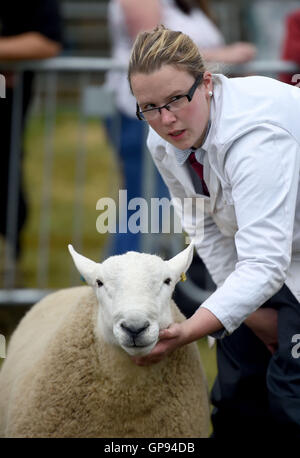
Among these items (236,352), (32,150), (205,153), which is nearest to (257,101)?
(205,153)

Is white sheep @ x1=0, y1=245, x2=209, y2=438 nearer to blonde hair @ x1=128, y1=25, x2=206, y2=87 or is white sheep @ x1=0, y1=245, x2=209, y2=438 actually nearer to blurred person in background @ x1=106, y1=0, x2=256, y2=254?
blonde hair @ x1=128, y1=25, x2=206, y2=87

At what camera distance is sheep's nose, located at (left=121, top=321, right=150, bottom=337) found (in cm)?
258

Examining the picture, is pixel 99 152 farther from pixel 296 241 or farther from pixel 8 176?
pixel 296 241

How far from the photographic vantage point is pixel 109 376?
3.01m

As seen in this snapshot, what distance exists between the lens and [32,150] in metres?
11.5

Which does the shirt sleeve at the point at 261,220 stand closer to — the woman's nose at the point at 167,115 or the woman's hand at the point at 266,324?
the woman's nose at the point at 167,115

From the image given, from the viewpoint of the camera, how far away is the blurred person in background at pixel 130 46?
4.98 meters

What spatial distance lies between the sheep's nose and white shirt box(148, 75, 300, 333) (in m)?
0.19

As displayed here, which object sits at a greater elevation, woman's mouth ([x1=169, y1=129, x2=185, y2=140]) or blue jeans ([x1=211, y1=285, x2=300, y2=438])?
woman's mouth ([x1=169, y1=129, x2=185, y2=140])

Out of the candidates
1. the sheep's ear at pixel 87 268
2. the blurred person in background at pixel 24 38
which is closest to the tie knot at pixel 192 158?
the sheep's ear at pixel 87 268

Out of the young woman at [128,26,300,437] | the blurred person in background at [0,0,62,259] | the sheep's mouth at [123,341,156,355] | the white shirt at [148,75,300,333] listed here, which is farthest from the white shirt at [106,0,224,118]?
the sheep's mouth at [123,341,156,355]

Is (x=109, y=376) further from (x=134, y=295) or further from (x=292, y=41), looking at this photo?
(x=292, y=41)

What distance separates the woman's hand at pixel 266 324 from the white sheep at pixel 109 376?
8.9 inches

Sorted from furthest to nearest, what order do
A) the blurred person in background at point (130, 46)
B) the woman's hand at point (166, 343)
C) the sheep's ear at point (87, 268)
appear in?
the blurred person in background at point (130, 46)
the sheep's ear at point (87, 268)
the woman's hand at point (166, 343)
